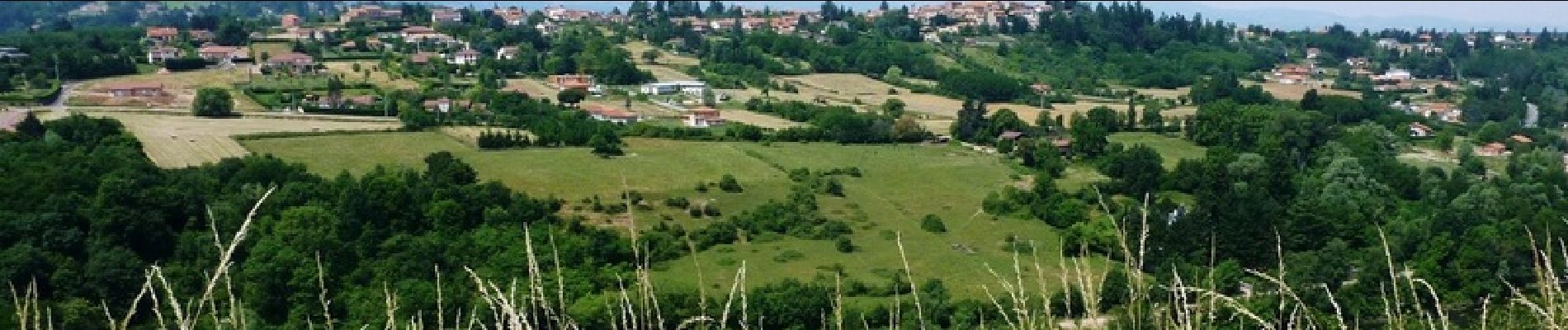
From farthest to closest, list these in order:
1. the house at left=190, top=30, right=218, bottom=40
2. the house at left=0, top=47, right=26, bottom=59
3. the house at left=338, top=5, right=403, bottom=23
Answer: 1. the house at left=338, top=5, right=403, bottom=23
2. the house at left=190, top=30, right=218, bottom=40
3. the house at left=0, top=47, right=26, bottom=59

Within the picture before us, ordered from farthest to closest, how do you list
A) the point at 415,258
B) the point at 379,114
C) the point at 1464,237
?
the point at 379,114 < the point at 1464,237 < the point at 415,258

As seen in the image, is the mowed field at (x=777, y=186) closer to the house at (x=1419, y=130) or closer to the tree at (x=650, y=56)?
the house at (x=1419, y=130)

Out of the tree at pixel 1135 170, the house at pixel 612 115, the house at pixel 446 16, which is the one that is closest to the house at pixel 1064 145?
the tree at pixel 1135 170

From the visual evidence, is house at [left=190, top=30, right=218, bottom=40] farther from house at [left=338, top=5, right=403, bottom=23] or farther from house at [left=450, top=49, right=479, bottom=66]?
house at [left=450, top=49, right=479, bottom=66]

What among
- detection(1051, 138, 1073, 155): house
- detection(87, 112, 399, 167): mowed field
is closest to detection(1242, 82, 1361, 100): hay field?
detection(1051, 138, 1073, 155): house

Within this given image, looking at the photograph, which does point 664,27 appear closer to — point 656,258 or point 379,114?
point 379,114

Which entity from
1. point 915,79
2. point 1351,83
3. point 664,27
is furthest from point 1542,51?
point 664,27

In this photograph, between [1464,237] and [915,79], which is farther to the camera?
[915,79]
